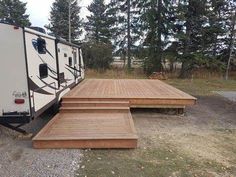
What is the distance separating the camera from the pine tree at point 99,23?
2765 cm

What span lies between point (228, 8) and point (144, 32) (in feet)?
21.7

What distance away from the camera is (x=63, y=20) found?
2947 centimetres

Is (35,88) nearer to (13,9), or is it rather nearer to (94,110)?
(94,110)

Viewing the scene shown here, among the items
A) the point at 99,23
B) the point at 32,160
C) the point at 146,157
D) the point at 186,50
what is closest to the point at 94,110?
the point at 146,157

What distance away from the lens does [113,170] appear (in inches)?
153

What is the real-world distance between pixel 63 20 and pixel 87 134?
26342mm

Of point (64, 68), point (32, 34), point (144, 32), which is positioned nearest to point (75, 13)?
point (144, 32)

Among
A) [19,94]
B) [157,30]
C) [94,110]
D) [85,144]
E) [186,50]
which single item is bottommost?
[85,144]

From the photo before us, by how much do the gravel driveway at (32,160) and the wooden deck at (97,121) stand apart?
0.78ft

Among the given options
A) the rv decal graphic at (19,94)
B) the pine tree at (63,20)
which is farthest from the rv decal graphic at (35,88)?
the pine tree at (63,20)

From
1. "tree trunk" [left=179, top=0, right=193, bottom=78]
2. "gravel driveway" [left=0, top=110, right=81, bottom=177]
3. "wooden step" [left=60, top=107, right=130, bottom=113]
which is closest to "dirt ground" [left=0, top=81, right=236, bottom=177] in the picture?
"gravel driveway" [left=0, top=110, right=81, bottom=177]

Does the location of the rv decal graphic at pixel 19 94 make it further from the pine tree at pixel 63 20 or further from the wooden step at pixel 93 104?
the pine tree at pixel 63 20

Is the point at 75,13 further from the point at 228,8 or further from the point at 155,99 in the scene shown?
the point at 155,99

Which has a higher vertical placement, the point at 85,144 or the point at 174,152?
the point at 85,144
